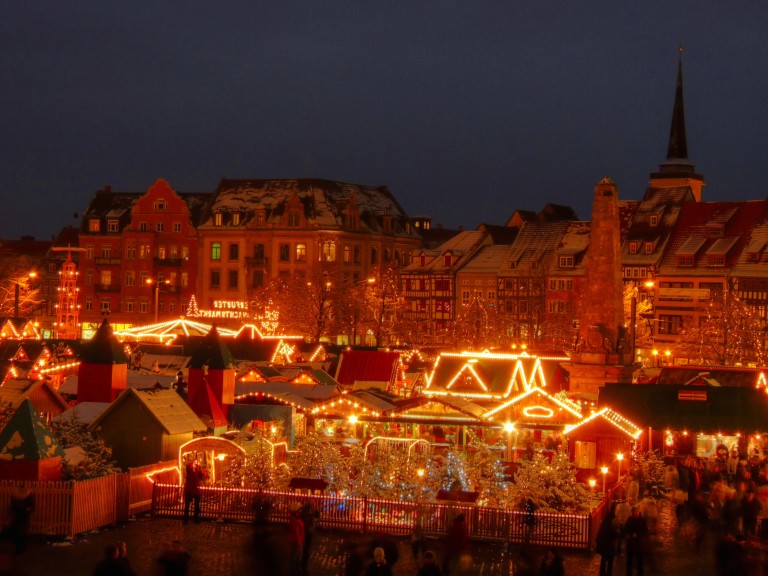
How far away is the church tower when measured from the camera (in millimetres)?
89875

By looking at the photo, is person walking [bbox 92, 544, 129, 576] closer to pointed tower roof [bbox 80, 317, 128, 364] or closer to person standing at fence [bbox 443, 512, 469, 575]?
person standing at fence [bbox 443, 512, 469, 575]

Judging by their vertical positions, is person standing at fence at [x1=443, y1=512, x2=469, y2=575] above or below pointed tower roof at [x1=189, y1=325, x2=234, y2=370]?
below

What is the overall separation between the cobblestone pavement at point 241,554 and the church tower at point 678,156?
230 ft

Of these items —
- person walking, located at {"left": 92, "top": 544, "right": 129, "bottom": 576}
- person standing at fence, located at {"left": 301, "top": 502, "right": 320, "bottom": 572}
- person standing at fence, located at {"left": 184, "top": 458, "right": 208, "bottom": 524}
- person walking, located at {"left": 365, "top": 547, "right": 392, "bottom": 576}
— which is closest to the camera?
person walking, located at {"left": 92, "top": 544, "right": 129, "bottom": 576}

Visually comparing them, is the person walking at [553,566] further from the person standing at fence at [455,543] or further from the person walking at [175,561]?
the person walking at [175,561]

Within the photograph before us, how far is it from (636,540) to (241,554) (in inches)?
248

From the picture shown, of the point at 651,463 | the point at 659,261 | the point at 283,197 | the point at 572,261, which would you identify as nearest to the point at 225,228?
the point at 283,197

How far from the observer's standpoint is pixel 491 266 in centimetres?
7781

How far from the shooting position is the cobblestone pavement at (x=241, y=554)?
61.8 ft

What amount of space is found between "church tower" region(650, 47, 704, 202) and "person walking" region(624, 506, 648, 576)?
73223 mm

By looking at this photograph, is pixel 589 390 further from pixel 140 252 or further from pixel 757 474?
pixel 140 252

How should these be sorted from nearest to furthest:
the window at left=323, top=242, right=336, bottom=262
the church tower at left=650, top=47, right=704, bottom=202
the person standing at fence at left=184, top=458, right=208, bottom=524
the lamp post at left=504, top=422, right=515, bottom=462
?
1. the person standing at fence at left=184, top=458, right=208, bottom=524
2. the lamp post at left=504, top=422, right=515, bottom=462
3. the window at left=323, top=242, right=336, bottom=262
4. the church tower at left=650, top=47, right=704, bottom=202

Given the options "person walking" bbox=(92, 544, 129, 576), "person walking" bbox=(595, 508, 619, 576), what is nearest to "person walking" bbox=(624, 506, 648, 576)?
"person walking" bbox=(595, 508, 619, 576)

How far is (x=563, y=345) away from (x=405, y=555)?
141ft
